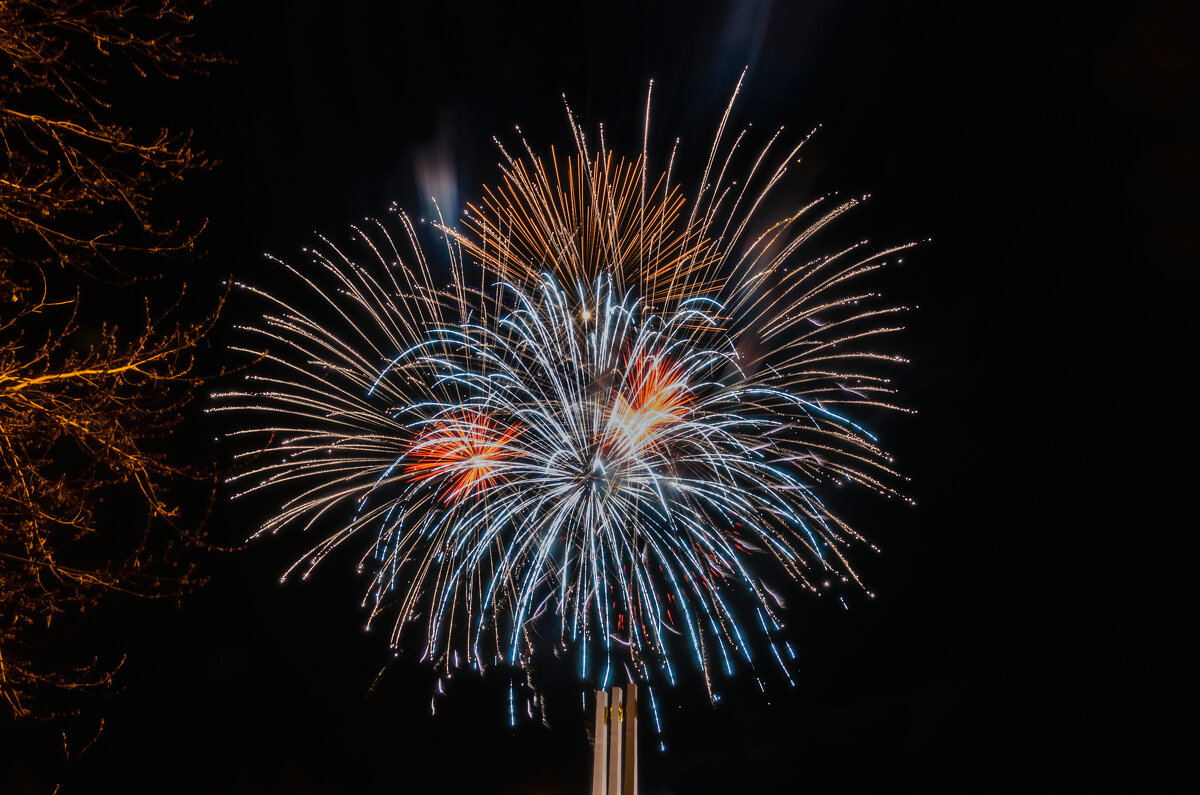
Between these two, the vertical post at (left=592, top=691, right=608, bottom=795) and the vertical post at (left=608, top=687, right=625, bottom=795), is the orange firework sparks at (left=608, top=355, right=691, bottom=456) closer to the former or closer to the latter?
the vertical post at (left=608, top=687, right=625, bottom=795)

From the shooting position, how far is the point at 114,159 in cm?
911

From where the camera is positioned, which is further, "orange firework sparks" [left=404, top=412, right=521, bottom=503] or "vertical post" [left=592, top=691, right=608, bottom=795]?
"orange firework sparks" [left=404, top=412, right=521, bottom=503]

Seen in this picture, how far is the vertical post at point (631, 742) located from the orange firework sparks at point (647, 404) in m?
2.76

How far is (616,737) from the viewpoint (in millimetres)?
9750

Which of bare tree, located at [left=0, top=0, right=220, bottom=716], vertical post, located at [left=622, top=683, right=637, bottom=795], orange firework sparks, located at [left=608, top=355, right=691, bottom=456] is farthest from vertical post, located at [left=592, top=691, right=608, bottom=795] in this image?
bare tree, located at [left=0, top=0, right=220, bottom=716]

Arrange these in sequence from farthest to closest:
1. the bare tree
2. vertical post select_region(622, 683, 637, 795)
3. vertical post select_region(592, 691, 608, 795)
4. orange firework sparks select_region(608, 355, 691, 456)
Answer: orange firework sparks select_region(608, 355, 691, 456)
vertical post select_region(592, 691, 608, 795)
vertical post select_region(622, 683, 637, 795)
the bare tree

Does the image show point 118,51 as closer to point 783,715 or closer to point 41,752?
point 41,752

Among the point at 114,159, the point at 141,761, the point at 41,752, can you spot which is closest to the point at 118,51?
the point at 114,159

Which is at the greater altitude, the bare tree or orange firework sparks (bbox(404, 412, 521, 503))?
orange firework sparks (bbox(404, 412, 521, 503))

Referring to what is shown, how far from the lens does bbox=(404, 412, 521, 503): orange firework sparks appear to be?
10.8 m

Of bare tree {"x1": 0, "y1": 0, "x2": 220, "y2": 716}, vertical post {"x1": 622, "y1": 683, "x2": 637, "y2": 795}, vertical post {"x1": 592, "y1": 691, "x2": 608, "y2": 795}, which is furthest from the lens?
vertical post {"x1": 592, "y1": 691, "x2": 608, "y2": 795}

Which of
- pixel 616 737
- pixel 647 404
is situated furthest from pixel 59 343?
pixel 616 737

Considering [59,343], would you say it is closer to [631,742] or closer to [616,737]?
[616,737]

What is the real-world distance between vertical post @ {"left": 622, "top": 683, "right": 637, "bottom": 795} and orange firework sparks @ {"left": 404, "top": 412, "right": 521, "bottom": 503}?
301 cm
